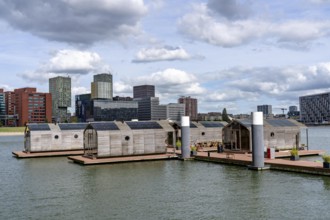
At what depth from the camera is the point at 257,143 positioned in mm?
36281

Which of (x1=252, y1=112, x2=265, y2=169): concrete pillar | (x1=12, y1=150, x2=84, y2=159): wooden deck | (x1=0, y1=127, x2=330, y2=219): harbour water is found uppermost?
(x1=252, y1=112, x2=265, y2=169): concrete pillar

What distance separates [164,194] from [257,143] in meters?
13.8

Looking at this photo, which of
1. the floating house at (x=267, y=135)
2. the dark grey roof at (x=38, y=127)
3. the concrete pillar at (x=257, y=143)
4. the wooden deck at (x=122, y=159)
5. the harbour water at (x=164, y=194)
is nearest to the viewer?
the harbour water at (x=164, y=194)

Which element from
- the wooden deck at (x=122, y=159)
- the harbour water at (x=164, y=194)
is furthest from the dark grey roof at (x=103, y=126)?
the harbour water at (x=164, y=194)

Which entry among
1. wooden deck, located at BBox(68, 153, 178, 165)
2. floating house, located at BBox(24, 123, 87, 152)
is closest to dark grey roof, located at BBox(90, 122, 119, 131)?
wooden deck, located at BBox(68, 153, 178, 165)

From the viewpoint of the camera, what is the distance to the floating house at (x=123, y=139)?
154 feet

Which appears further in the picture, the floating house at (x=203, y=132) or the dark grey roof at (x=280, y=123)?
the floating house at (x=203, y=132)

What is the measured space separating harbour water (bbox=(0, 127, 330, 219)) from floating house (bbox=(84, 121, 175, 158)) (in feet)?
27.2

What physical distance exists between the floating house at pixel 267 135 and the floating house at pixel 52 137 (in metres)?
24.7

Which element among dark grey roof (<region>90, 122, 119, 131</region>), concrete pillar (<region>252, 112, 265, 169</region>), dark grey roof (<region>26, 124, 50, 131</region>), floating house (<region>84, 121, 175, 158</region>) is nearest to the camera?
concrete pillar (<region>252, 112, 265, 169</region>)

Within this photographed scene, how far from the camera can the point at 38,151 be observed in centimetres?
5966

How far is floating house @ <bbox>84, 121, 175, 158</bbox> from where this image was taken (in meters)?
46.9

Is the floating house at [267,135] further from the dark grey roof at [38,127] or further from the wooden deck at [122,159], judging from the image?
the dark grey roof at [38,127]

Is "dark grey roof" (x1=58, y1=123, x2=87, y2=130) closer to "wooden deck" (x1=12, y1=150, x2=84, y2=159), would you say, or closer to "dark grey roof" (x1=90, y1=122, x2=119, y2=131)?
"wooden deck" (x1=12, y1=150, x2=84, y2=159)
